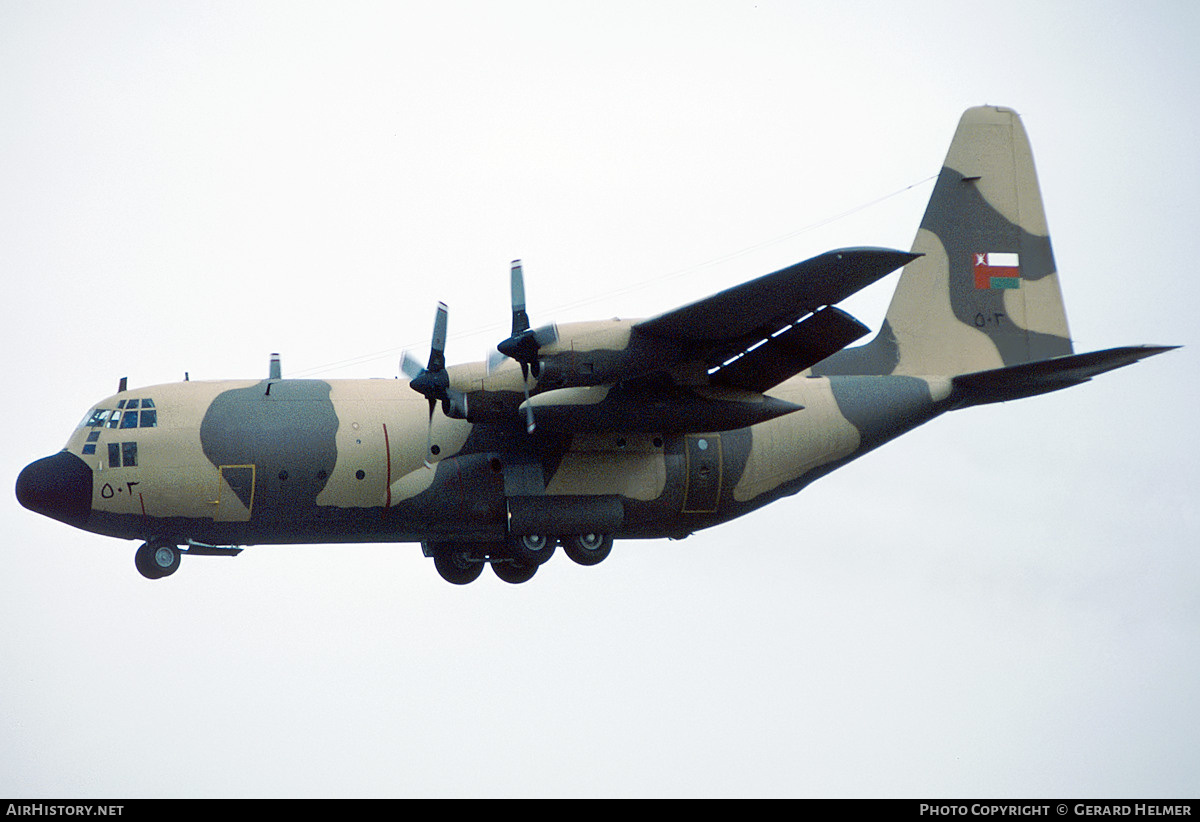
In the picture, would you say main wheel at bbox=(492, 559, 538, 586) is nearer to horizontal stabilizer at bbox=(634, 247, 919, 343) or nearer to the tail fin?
horizontal stabilizer at bbox=(634, 247, 919, 343)

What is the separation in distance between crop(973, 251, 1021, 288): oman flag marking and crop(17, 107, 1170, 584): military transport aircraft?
1.85 m

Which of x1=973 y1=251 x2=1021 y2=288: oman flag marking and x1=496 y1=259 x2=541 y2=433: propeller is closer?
x1=496 y1=259 x2=541 y2=433: propeller

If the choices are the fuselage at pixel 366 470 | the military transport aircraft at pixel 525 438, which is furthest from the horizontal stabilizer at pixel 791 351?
the fuselage at pixel 366 470

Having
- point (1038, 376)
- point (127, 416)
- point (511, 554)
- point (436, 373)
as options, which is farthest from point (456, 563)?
point (1038, 376)

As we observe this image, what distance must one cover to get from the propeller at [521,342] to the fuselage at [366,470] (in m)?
1.30

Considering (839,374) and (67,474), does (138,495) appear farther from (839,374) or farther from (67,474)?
(839,374)

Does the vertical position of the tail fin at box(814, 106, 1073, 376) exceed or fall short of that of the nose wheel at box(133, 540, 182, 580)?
it exceeds it

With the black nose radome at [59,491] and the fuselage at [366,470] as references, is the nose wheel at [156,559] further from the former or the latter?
the black nose radome at [59,491]

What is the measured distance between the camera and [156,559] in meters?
19.1

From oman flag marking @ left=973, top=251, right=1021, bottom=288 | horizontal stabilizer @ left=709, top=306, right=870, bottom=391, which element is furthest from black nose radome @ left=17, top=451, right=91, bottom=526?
oman flag marking @ left=973, top=251, right=1021, bottom=288

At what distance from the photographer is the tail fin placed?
22516 millimetres

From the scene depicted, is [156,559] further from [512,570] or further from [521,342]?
[521,342]

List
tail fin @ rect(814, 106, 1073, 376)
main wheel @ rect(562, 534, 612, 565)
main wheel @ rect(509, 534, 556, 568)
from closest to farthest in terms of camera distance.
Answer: main wheel @ rect(509, 534, 556, 568)
main wheel @ rect(562, 534, 612, 565)
tail fin @ rect(814, 106, 1073, 376)

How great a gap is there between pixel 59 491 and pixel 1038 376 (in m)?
13.0
